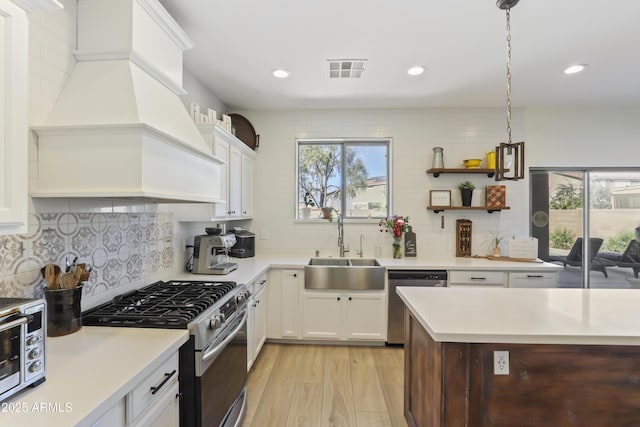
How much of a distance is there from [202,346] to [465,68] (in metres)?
3.06

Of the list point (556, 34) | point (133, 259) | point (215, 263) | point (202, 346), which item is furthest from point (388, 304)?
point (556, 34)

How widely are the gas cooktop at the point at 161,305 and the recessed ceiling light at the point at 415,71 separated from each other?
2445 millimetres

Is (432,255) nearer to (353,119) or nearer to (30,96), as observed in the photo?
(353,119)

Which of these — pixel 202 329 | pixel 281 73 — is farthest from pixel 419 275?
pixel 281 73

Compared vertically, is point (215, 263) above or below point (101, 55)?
below

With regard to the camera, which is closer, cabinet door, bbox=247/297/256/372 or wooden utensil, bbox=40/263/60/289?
wooden utensil, bbox=40/263/60/289

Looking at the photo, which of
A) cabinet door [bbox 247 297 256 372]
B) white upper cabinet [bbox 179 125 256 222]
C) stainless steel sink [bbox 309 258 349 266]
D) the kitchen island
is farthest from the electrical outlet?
stainless steel sink [bbox 309 258 349 266]

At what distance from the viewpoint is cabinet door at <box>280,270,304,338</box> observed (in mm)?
3131

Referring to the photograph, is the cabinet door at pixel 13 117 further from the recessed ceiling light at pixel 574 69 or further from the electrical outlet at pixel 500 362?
the recessed ceiling light at pixel 574 69

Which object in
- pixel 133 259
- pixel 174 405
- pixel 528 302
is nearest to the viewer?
pixel 174 405

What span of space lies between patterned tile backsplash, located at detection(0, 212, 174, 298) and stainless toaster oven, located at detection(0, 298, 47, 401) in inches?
15.4

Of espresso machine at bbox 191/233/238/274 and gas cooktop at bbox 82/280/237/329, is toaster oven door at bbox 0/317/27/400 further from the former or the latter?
espresso machine at bbox 191/233/238/274

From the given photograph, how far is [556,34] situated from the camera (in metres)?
2.23

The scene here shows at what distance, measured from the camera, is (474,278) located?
10.2 feet
